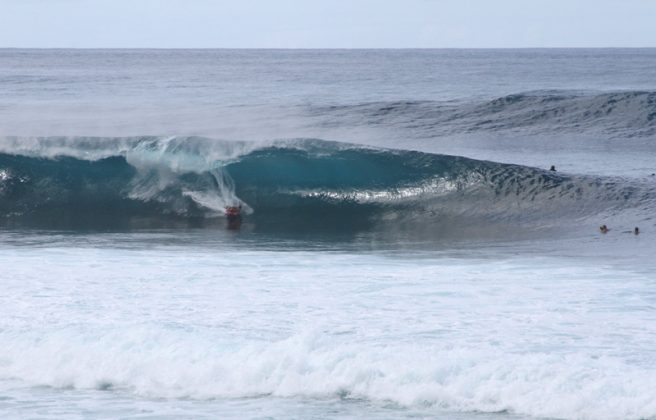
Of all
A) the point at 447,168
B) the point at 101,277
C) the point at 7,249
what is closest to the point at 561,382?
the point at 101,277

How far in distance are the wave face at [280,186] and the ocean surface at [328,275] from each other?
4 cm

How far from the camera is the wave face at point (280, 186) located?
1559 cm

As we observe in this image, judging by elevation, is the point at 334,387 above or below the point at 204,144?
below

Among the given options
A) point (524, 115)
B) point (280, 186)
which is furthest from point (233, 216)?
point (524, 115)

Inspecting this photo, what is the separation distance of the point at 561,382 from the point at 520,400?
1.04ft

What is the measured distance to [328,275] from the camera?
1082cm

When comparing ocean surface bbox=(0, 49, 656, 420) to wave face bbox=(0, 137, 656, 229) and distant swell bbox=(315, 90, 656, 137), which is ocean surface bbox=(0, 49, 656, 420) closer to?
wave face bbox=(0, 137, 656, 229)

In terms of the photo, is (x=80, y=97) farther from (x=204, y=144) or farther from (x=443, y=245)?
(x=443, y=245)

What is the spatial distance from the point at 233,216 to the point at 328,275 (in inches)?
201

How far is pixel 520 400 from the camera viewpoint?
7.19 metres

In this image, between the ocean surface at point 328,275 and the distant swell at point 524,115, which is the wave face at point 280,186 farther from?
the distant swell at point 524,115

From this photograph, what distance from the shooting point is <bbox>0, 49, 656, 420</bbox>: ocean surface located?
752cm

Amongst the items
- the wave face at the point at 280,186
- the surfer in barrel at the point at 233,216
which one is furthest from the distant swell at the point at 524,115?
the surfer in barrel at the point at 233,216

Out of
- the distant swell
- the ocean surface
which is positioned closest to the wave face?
the ocean surface
